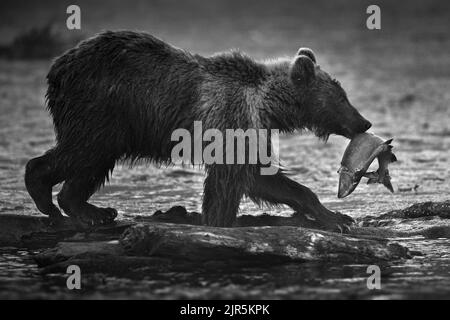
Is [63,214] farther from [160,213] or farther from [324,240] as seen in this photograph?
[324,240]

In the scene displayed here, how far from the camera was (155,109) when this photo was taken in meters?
8.56

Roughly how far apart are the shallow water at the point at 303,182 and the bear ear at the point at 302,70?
57.6 inches

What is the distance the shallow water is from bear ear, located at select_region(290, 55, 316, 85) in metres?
1.46

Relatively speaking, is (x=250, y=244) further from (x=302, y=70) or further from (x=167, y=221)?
(x=302, y=70)

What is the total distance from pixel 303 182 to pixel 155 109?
10.5 ft

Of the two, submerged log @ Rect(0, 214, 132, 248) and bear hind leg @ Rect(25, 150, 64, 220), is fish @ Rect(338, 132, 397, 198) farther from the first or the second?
bear hind leg @ Rect(25, 150, 64, 220)

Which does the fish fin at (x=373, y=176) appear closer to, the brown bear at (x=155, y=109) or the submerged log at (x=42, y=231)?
the brown bear at (x=155, y=109)

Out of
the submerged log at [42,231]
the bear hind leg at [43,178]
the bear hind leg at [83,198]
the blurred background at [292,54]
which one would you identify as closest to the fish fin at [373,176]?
the blurred background at [292,54]

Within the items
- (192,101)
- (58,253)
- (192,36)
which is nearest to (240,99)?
(192,101)

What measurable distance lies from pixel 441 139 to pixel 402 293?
7041mm

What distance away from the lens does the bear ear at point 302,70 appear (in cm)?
872

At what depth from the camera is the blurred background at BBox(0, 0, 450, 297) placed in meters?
10.2

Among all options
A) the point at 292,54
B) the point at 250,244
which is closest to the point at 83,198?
the point at 250,244
